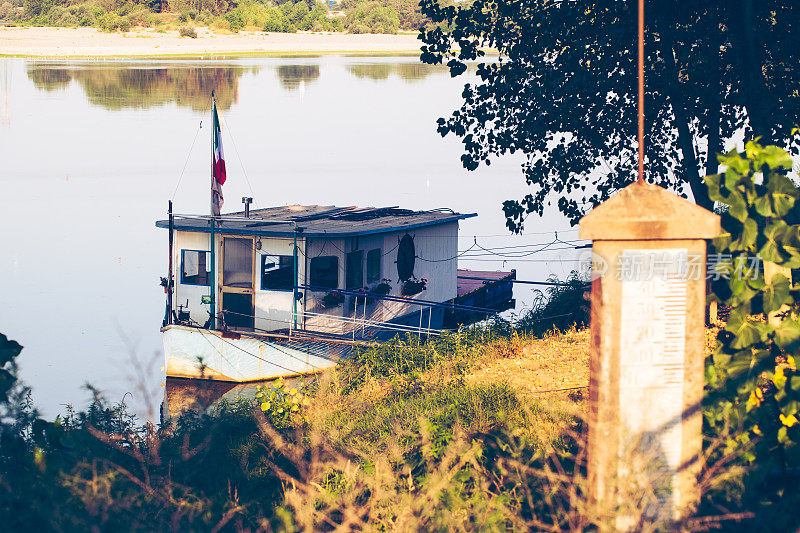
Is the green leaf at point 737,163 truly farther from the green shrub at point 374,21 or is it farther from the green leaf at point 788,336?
the green shrub at point 374,21

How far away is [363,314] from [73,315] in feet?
40.0

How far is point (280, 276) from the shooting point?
20.1 m

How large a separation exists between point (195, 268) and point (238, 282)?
101 cm

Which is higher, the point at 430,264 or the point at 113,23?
the point at 113,23

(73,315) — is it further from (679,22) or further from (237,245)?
(679,22)

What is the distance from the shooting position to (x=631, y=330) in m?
6.05

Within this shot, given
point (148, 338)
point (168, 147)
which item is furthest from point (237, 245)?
point (168, 147)

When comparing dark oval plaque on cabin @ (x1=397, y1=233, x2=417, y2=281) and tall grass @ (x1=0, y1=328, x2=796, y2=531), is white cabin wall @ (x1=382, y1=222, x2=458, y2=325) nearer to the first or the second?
dark oval plaque on cabin @ (x1=397, y1=233, x2=417, y2=281)

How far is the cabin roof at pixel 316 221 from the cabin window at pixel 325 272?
68 centimetres

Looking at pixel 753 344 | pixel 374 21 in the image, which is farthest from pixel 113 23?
pixel 753 344

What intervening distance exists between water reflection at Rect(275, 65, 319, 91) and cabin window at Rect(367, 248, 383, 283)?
80994 millimetres

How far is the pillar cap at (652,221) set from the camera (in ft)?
19.6

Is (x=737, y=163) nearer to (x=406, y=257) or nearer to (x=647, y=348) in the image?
(x=647, y=348)

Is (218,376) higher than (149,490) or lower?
lower
